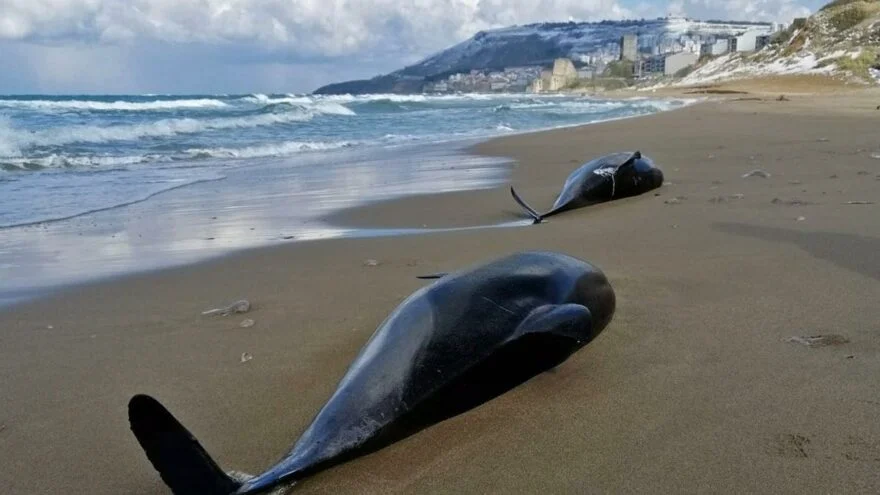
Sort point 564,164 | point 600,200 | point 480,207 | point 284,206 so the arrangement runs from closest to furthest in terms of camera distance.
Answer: point 600,200
point 480,207
point 284,206
point 564,164

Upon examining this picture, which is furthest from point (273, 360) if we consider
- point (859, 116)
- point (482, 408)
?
point (859, 116)

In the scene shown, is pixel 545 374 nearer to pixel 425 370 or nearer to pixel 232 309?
pixel 425 370

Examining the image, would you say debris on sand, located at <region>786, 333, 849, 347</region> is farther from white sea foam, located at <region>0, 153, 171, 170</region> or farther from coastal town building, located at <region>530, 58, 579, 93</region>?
coastal town building, located at <region>530, 58, 579, 93</region>

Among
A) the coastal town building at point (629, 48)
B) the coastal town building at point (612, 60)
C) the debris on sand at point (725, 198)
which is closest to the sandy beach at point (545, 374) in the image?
the debris on sand at point (725, 198)

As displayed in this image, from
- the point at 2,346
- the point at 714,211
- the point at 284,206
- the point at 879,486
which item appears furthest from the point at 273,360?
the point at 284,206

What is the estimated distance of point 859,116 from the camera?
14219mm

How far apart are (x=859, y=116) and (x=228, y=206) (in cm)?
1257

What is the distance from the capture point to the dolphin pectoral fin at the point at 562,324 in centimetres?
217

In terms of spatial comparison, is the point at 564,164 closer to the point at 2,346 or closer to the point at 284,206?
the point at 284,206

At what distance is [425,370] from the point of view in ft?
6.81

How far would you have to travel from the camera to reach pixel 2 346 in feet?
10.3

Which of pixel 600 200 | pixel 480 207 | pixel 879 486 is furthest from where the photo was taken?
pixel 480 207

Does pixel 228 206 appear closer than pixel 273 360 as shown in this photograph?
No

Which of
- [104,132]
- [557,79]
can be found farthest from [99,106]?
[557,79]
